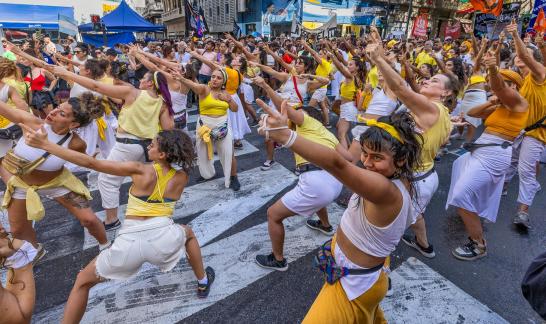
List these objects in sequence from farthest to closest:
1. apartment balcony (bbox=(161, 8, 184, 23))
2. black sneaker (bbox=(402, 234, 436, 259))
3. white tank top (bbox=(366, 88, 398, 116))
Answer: apartment balcony (bbox=(161, 8, 184, 23)) < white tank top (bbox=(366, 88, 398, 116)) < black sneaker (bbox=(402, 234, 436, 259))

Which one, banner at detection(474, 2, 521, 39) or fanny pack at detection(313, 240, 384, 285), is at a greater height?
banner at detection(474, 2, 521, 39)

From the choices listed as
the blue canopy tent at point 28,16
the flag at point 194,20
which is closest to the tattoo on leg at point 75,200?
the flag at point 194,20

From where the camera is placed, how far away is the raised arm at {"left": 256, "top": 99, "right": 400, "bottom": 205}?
1485 millimetres

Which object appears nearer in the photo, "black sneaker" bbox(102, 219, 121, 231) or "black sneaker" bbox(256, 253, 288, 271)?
"black sneaker" bbox(256, 253, 288, 271)

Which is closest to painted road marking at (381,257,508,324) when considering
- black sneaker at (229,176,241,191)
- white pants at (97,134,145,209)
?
black sneaker at (229,176,241,191)

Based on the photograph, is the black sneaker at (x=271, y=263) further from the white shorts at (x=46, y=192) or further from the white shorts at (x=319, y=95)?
the white shorts at (x=319, y=95)

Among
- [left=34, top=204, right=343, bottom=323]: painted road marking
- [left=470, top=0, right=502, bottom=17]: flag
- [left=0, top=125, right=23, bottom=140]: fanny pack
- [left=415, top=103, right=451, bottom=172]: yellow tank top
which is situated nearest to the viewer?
[left=34, top=204, right=343, bottom=323]: painted road marking

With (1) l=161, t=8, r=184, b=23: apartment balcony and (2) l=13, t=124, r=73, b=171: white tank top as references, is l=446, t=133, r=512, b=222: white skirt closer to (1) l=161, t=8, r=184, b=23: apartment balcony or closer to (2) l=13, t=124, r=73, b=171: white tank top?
(2) l=13, t=124, r=73, b=171: white tank top

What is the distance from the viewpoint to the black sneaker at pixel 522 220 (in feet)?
13.5

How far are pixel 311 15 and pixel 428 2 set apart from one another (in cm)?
1683

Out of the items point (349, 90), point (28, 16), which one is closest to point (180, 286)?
point (349, 90)

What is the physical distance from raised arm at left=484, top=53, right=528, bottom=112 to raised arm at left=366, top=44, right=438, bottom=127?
78 centimetres

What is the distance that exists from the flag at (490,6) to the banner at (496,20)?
101mm

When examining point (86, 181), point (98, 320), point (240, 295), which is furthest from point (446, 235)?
point (86, 181)
